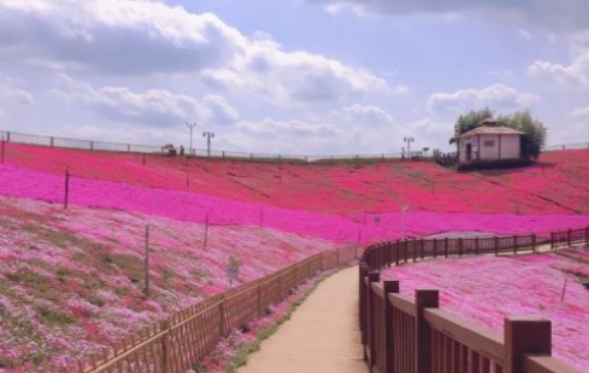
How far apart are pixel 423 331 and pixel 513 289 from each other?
29.4 metres

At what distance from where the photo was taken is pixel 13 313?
1276 centimetres

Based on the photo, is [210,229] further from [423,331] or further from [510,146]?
[510,146]

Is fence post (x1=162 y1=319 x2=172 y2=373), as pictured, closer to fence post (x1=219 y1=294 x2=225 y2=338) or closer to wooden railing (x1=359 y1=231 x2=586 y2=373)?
wooden railing (x1=359 y1=231 x2=586 y2=373)

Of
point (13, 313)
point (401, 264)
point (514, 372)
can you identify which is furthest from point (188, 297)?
point (401, 264)

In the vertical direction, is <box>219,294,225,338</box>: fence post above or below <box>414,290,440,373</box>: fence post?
below

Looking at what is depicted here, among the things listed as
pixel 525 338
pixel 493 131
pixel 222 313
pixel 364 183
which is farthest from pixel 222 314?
pixel 493 131

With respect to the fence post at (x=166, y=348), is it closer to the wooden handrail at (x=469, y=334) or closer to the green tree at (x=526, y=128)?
the wooden handrail at (x=469, y=334)

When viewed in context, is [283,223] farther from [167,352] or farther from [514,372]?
[514,372]

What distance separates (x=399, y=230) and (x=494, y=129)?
4293 centimetres

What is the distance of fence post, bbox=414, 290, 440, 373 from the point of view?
582cm

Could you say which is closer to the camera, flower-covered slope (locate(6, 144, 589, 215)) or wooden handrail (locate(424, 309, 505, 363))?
wooden handrail (locate(424, 309, 505, 363))

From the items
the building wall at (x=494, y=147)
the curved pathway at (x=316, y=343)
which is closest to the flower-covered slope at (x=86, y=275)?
the curved pathway at (x=316, y=343)

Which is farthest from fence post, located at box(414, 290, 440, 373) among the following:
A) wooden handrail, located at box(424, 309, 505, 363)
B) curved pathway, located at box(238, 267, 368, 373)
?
curved pathway, located at box(238, 267, 368, 373)

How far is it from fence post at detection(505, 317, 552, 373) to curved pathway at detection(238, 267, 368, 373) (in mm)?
9350
